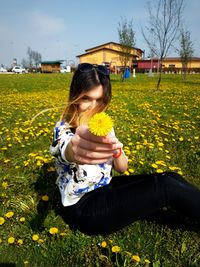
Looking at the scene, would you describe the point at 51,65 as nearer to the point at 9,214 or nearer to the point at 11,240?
the point at 9,214

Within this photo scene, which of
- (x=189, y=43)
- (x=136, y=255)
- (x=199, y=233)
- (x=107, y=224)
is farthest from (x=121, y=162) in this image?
(x=189, y=43)

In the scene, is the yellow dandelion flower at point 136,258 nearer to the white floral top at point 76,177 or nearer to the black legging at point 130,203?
the black legging at point 130,203

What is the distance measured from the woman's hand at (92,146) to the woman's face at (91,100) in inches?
29.1

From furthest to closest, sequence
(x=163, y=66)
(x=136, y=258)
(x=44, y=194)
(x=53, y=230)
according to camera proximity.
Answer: (x=163, y=66), (x=44, y=194), (x=53, y=230), (x=136, y=258)

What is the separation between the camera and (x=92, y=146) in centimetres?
113

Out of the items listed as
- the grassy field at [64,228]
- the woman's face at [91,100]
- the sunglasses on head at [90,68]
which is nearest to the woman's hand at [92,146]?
the grassy field at [64,228]

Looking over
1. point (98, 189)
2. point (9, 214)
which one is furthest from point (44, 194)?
point (98, 189)

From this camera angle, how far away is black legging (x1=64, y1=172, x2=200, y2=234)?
6.33ft

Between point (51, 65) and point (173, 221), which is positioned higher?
point (51, 65)

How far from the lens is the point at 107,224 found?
1.93 metres

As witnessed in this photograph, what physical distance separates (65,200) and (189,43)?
31.2 metres

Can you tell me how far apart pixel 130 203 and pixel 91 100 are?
0.81 metres

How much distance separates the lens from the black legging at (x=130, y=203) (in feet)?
6.33

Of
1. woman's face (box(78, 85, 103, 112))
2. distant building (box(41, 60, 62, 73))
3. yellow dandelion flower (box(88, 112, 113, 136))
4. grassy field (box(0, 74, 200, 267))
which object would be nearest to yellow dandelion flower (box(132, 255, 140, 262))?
grassy field (box(0, 74, 200, 267))
